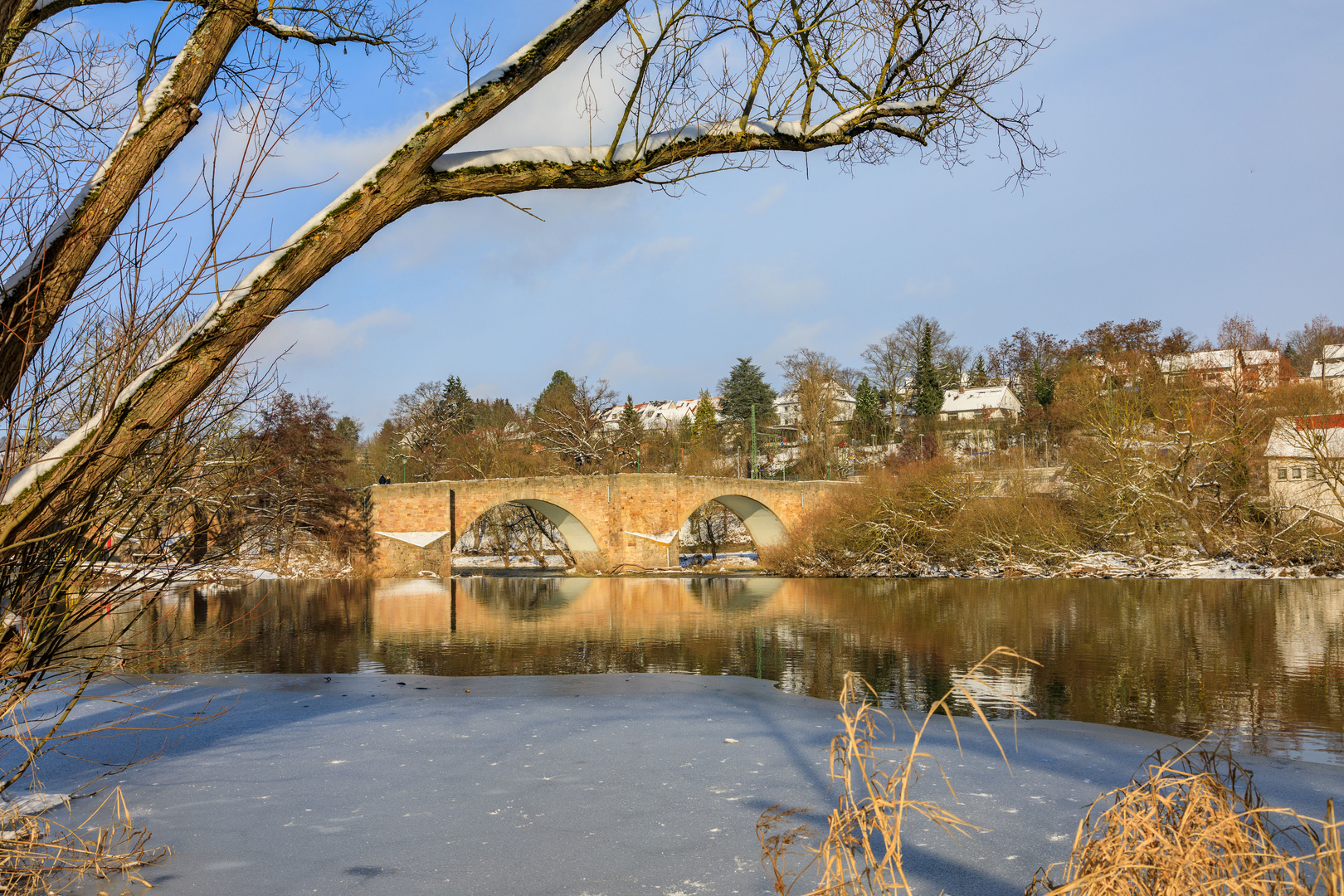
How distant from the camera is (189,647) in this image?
16.6 feet

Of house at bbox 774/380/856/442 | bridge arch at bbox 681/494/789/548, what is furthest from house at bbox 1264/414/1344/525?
house at bbox 774/380/856/442

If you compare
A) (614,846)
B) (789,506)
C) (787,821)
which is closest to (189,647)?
(614,846)

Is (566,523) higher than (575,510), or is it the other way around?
(575,510)

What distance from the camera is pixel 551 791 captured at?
4605 millimetres

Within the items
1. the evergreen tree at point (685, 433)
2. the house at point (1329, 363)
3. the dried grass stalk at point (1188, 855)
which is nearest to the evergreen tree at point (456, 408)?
the evergreen tree at point (685, 433)

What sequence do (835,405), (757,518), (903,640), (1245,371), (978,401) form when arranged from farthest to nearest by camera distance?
(978,401)
(835,405)
(757,518)
(1245,371)
(903,640)

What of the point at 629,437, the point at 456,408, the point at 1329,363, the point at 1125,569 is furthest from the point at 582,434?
the point at 1329,363

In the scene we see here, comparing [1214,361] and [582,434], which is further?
[582,434]

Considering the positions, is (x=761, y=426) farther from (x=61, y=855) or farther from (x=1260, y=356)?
(x=61, y=855)

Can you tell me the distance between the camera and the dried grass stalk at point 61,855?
3074 mm

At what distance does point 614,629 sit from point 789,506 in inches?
742

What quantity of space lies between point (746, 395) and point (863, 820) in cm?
5105

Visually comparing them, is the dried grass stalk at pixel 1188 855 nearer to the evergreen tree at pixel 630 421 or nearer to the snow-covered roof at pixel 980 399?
the evergreen tree at pixel 630 421

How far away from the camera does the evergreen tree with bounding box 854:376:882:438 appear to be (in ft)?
159
